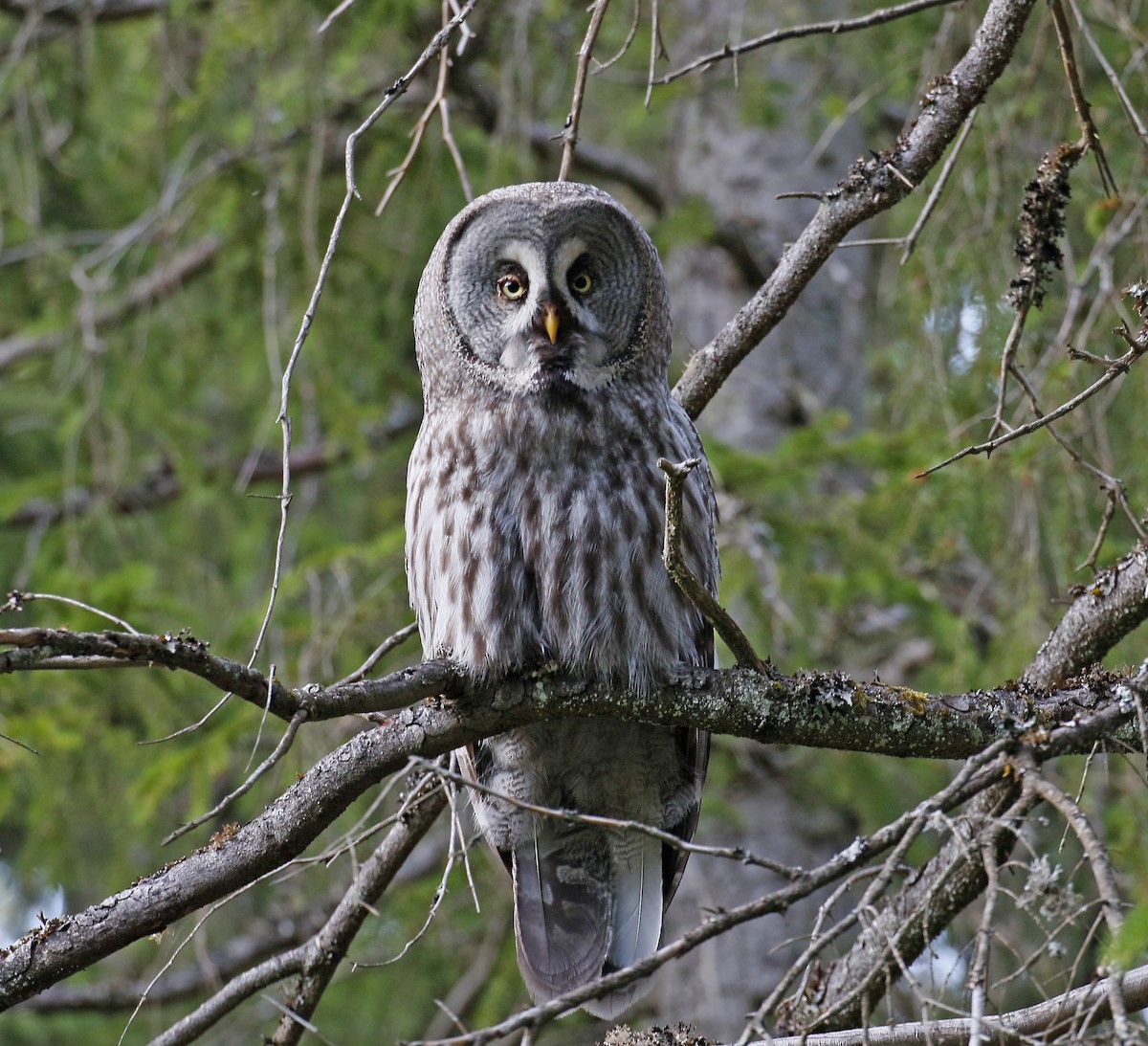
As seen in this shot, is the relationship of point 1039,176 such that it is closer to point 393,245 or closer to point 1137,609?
point 1137,609

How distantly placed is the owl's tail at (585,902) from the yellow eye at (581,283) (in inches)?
52.9

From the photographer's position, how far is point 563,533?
3023 millimetres

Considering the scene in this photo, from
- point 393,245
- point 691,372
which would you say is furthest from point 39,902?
point 691,372

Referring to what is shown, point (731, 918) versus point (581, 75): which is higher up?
point (581, 75)

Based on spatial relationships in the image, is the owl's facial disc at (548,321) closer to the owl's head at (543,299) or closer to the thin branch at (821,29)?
the owl's head at (543,299)

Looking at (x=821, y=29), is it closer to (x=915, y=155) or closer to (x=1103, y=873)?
(x=915, y=155)

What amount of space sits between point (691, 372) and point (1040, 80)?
7.00 feet

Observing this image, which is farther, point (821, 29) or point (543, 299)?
point (543, 299)

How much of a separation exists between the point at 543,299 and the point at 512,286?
0.44 ft

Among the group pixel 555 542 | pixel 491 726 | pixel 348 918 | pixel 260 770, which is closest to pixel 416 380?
pixel 555 542

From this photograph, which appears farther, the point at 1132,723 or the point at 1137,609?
the point at 1137,609

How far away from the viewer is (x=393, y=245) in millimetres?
5742

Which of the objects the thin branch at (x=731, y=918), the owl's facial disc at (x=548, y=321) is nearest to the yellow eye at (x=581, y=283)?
the owl's facial disc at (x=548, y=321)

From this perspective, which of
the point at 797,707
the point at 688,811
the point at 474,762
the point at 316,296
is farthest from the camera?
the point at 688,811
